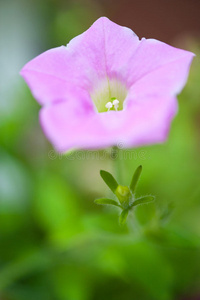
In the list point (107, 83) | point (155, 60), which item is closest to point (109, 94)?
point (107, 83)

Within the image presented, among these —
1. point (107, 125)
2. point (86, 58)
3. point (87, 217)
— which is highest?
point (86, 58)

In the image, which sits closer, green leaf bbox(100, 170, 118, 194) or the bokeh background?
green leaf bbox(100, 170, 118, 194)

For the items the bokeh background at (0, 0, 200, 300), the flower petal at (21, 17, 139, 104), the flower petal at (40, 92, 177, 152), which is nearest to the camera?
the flower petal at (40, 92, 177, 152)

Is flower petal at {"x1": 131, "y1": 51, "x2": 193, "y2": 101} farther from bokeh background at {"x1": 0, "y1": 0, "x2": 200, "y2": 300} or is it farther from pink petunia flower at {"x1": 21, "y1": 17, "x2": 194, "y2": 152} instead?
bokeh background at {"x1": 0, "y1": 0, "x2": 200, "y2": 300}

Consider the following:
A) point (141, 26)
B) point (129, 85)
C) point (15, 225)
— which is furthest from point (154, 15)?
point (129, 85)

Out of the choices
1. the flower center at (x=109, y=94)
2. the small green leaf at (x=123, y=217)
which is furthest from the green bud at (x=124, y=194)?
the flower center at (x=109, y=94)

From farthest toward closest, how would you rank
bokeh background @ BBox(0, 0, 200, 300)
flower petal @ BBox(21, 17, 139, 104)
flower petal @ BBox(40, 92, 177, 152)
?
bokeh background @ BBox(0, 0, 200, 300)
flower petal @ BBox(21, 17, 139, 104)
flower petal @ BBox(40, 92, 177, 152)

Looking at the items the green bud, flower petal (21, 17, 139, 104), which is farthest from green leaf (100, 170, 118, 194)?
flower petal (21, 17, 139, 104)

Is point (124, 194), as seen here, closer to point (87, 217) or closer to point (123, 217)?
point (123, 217)
